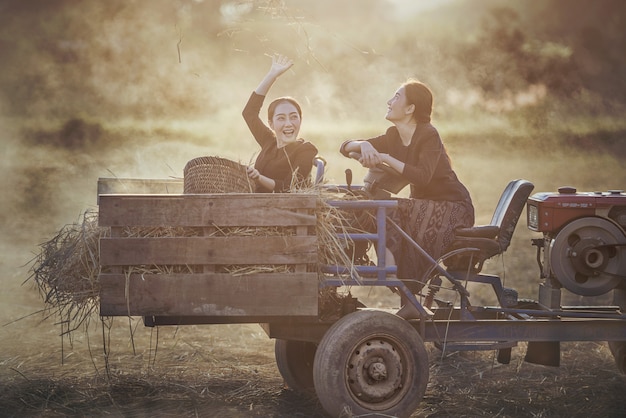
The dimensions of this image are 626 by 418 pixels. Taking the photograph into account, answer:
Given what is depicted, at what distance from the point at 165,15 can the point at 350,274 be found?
8.03 m

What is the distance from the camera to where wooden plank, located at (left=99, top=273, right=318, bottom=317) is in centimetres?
481

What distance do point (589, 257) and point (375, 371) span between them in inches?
65.1

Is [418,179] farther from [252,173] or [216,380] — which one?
[216,380]

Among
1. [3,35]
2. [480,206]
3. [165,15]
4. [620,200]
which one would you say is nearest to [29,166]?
[3,35]

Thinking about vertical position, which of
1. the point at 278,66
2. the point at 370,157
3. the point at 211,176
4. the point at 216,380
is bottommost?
the point at 216,380

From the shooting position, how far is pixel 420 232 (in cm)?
557

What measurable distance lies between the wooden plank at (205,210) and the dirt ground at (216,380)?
69 cm

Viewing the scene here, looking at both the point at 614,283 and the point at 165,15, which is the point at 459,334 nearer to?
the point at 614,283

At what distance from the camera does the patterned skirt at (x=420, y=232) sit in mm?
5496

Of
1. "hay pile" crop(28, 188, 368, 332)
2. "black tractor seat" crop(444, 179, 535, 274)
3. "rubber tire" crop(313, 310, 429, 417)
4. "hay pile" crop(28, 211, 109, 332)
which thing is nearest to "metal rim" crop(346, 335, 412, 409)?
"rubber tire" crop(313, 310, 429, 417)

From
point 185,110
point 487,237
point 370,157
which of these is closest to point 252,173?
point 370,157

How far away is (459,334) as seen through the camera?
17.3 feet

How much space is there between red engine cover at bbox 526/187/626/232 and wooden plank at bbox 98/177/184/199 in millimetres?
2391

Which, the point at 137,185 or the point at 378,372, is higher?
the point at 137,185
